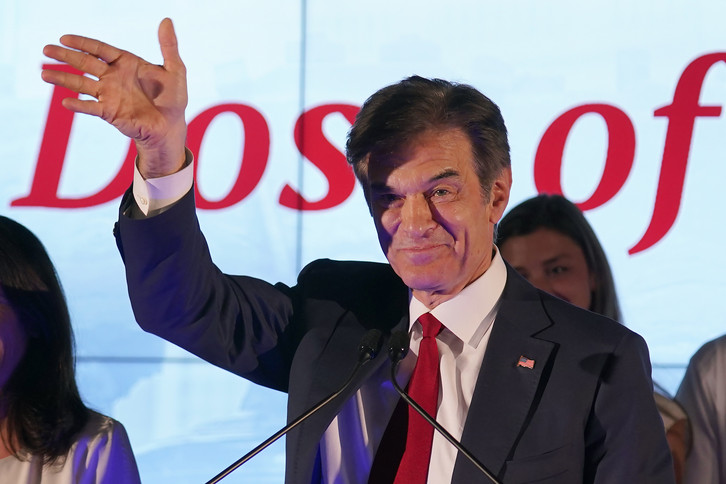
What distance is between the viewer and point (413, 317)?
1485 millimetres

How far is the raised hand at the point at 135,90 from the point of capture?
1.19 meters

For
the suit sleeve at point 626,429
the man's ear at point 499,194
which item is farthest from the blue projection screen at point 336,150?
the suit sleeve at point 626,429

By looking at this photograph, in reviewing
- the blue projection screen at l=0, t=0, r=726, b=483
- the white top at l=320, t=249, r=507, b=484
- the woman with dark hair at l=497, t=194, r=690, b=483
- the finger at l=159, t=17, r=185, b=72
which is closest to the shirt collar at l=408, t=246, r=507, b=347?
the white top at l=320, t=249, r=507, b=484

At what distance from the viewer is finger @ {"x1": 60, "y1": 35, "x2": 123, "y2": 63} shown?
1189 mm

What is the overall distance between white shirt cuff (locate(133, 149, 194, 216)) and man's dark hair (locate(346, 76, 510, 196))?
28cm

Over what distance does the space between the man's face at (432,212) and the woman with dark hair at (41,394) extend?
701mm

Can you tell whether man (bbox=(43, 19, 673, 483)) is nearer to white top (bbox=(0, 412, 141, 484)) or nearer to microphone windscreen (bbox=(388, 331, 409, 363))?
microphone windscreen (bbox=(388, 331, 409, 363))

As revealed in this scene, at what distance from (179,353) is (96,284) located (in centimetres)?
44

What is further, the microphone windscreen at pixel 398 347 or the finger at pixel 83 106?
the microphone windscreen at pixel 398 347

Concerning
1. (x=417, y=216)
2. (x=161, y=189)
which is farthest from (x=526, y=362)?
(x=161, y=189)

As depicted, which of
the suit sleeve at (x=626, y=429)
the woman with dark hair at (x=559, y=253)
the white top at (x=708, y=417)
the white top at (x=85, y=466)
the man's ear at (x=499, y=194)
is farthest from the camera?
the woman with dark hair at (x=559, y=253)

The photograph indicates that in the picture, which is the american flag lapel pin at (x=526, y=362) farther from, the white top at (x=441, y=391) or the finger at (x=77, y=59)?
the finger at (x=77, y=59)

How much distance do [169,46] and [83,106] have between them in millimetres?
146

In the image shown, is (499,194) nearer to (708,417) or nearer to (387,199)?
(387,199)
